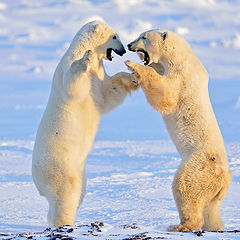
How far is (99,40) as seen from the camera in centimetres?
621

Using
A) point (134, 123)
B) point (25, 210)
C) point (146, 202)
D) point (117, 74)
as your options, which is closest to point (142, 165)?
point (146, 202)

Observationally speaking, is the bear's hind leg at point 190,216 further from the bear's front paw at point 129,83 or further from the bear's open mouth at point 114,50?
the bear's open mouth at point 114,50

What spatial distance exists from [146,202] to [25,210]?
7.37ft

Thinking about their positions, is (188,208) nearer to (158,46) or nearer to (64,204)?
(64,204)

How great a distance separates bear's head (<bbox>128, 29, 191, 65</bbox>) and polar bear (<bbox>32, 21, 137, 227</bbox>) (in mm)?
233

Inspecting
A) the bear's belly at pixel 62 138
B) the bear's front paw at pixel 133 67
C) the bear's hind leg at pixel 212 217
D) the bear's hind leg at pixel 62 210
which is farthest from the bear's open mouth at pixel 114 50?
the bear's hind leg at pixel 212 217

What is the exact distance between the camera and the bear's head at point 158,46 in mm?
6039

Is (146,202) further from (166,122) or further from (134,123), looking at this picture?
(134,123)

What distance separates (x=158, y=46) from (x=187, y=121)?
40.7 inches

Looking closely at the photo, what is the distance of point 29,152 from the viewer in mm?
16938

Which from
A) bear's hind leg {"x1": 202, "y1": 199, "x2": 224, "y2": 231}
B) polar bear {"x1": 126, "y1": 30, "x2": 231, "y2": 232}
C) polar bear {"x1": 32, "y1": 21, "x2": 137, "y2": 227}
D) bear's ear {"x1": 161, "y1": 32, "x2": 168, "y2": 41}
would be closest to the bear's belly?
polar bear {"x1": 32, "y1": 21, "x2": 137, "y2": 227}

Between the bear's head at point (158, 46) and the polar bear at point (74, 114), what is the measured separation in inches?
9.2

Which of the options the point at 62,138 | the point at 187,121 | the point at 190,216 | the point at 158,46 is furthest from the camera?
the point at 158,46

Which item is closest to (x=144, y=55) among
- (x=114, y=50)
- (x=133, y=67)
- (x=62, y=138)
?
(x=114, y=50)
